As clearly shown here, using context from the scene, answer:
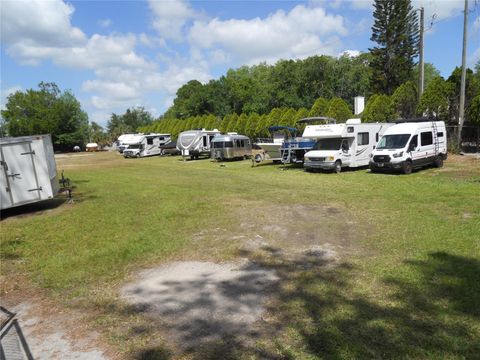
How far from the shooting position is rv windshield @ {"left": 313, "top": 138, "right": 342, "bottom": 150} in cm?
2041

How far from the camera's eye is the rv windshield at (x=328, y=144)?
2041cm

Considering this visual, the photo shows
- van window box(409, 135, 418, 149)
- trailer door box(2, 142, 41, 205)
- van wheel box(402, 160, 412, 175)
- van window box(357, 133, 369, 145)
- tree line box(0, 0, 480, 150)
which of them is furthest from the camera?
tree line box(0, 0, 480, 150)

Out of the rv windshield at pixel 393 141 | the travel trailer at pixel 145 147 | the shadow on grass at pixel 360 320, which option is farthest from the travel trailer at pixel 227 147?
the shadow on grass at pixel 360 320

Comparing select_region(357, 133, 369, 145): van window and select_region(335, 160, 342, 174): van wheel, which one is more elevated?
select_region(357, 133, 369, 145): van window

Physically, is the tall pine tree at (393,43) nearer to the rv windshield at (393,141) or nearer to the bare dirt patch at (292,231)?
the rv windshield at (393,141)

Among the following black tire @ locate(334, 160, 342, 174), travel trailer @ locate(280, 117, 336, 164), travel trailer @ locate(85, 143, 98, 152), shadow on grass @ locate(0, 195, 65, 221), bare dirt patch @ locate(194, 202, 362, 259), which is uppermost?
travel trailer @ locate(280, 117, 336, 164)

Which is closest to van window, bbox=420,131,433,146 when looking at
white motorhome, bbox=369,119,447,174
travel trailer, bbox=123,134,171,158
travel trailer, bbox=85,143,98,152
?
white motorhome, bbox=369,119,447,174

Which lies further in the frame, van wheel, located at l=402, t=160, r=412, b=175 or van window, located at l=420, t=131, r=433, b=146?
van window, located at l=420, t=131, r=433, b=146

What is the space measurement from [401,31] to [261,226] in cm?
5266

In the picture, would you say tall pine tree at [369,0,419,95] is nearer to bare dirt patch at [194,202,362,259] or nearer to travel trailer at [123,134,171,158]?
travel trailer at [123,134,171,158]

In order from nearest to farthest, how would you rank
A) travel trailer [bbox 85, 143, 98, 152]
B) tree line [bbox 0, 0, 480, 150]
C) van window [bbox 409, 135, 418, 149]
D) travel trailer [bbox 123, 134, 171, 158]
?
van window [bbox 409, 135, 418, 149]
tree line [bbox 0, 0, 480, 150]
travel trailer [bbox 123, 134, 171, 158]
travel trailer [bbox 85, 143, 98, 152]

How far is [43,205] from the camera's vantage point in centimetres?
1340

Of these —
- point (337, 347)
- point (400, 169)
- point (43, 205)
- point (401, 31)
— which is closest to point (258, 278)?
point (337, 347)

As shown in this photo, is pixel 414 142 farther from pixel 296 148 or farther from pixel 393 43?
pixel 393 43
